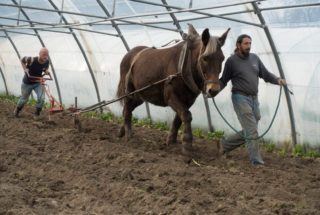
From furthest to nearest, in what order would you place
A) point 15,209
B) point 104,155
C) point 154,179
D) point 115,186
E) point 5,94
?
point 5,94 → point 104,155 → point 154,179 → point 115,186 → point 15,209

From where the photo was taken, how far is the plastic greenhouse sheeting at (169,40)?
7.33 meters

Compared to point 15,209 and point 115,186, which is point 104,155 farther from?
point 15,209

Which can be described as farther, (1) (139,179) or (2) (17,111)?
(2) (17,111)

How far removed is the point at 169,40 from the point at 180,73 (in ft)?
11.1

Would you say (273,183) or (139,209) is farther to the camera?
(273,183)

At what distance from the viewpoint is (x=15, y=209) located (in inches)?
171

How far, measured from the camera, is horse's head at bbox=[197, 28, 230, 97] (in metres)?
6.04

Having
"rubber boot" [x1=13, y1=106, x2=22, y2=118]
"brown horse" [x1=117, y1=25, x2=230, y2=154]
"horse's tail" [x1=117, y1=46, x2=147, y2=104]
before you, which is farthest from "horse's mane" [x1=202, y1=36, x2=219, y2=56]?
"rubber boot" [x1=13, y1=106, x2=22, y2=118]

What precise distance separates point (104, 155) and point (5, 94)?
11246mm

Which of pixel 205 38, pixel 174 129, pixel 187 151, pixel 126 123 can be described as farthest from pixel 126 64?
pixel 205 38

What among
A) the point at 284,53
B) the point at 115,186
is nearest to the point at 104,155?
the point at 115,186

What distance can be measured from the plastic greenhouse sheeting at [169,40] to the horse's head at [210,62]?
40 centimetres

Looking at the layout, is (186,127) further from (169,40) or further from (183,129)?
(169,40)

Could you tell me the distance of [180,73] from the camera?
22.0 ft
